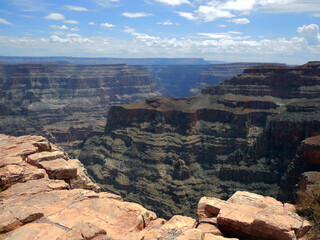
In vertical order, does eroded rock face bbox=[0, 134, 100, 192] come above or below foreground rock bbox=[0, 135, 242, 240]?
above

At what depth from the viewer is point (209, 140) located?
85.0m

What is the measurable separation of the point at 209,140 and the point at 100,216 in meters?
75.5

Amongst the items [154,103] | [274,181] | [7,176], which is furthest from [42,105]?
[7,176]

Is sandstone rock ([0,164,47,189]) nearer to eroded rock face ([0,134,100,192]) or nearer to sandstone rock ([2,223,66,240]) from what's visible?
eroded rock face ([0,134,100,192])

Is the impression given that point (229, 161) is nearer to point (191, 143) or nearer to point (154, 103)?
point (191, 143)

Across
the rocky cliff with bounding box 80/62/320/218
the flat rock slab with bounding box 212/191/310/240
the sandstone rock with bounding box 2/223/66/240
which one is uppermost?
the flat rock slab with bounding box 212/191/310/240

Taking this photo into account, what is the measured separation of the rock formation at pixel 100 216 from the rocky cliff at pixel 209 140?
48253 millimetres

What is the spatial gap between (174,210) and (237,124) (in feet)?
132

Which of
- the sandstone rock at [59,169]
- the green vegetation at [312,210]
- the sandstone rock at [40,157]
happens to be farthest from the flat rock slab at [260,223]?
the sandstone rock at [40,157]

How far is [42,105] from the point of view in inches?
7495

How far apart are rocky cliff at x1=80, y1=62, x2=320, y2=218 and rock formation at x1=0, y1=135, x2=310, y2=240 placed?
48.3 meters

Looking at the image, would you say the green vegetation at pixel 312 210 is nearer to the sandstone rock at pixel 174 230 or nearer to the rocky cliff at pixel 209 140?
the sandstone rock at pixel 174 230

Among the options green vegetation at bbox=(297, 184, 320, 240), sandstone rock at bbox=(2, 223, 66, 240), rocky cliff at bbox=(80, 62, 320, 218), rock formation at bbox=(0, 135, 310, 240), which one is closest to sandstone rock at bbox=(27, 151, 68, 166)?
rock formation at bbox=(0, 135, 310, 240)

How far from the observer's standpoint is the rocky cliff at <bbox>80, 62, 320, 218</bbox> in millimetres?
61906
